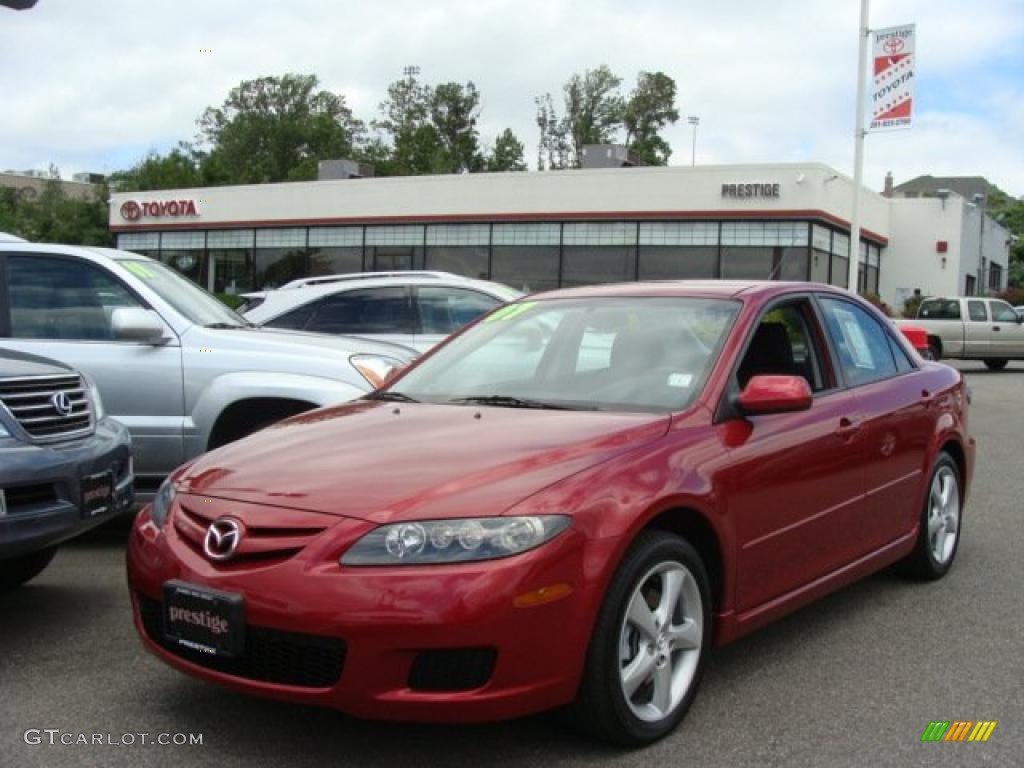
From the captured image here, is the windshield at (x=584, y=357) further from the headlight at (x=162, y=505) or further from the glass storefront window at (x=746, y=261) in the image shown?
the glass storefront window at (x=746, y=261)

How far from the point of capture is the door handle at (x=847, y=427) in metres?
4.66

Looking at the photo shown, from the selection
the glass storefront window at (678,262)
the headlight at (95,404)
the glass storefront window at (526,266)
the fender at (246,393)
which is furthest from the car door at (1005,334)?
the headlight at (95,404)

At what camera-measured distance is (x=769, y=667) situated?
4.36 m

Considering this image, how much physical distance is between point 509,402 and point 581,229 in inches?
1184

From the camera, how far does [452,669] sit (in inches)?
123

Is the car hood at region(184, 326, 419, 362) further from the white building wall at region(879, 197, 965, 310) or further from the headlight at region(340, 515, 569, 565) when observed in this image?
the white building wall at region(879, 197, 965, 310)

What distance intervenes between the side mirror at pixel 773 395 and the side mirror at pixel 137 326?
146 inches

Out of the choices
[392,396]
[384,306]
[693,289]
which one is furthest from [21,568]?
[384,306]

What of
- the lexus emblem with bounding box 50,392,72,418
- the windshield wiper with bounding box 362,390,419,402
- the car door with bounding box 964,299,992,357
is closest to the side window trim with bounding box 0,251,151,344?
the lexus emblem with bounding box 50,392,72,418

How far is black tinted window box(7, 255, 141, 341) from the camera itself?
6664mm

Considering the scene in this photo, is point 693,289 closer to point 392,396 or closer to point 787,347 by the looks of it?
point 787,347

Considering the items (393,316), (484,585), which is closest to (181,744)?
(484,585)

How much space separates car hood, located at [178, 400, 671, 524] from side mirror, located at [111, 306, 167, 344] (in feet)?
7.68

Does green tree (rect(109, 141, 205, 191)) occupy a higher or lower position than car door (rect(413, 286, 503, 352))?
higher
